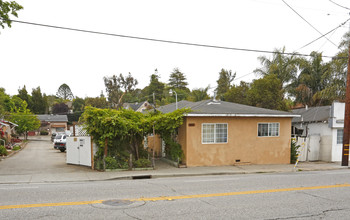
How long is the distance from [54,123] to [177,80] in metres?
30.0

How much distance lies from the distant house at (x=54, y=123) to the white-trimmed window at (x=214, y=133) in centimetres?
5606

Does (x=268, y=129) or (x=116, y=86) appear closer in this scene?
(x=268, y=129)

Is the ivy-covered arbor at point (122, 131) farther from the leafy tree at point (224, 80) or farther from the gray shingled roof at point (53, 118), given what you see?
the gray shingled roof at point (53, 118)

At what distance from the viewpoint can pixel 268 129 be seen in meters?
17.6

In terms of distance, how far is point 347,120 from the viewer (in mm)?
16688

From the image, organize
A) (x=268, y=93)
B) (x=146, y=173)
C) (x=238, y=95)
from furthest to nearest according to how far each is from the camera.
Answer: (x=238, y=95)
(x=268, y=93)
(x=146, y=173)

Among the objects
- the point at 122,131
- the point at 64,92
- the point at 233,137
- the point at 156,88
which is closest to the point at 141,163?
the point at 122,131

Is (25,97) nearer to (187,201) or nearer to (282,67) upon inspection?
(282,67)

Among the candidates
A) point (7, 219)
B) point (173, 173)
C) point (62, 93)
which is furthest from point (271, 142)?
point (62, 93)

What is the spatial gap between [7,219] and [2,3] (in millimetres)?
12808

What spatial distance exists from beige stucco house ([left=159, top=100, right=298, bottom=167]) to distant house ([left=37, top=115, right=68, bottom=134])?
56011mm

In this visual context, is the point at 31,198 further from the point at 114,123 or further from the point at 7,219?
the point at 114,123

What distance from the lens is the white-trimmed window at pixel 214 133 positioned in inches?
645

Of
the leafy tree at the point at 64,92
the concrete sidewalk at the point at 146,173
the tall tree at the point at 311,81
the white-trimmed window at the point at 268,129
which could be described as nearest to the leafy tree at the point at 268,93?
the tall tree at the point at 311,81
